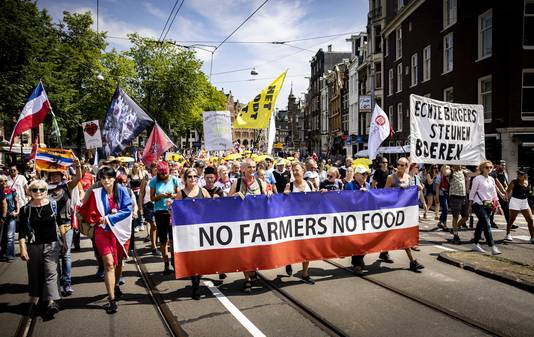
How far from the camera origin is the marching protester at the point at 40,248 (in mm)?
4820

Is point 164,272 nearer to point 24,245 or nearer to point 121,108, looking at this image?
point 24,245

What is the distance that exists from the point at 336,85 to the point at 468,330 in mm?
54139

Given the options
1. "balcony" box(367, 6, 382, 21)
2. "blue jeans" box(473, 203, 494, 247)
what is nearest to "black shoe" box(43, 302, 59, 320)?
"blue jeans" box(473, 203, 494, 247)

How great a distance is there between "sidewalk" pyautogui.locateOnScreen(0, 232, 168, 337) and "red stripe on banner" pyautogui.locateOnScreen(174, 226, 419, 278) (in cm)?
79

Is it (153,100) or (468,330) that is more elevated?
(153,100)

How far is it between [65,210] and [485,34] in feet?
70.1

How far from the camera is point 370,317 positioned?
4598 millimetres

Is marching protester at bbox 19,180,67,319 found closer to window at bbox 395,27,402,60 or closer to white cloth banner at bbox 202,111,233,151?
white cloth banner at bbox 202,111,233,151

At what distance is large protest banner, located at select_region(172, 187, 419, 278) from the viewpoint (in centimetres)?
550

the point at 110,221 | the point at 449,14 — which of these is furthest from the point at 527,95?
the point at 110,221

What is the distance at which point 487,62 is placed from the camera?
62.3ft

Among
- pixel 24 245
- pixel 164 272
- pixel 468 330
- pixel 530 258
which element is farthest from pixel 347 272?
pixel 24 245

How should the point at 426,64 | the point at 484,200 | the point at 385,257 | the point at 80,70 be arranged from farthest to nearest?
the point at 80,70
the point at 426,64
the point at 484,200
the point at 385,257

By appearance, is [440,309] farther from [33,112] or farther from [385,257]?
[33,112]
